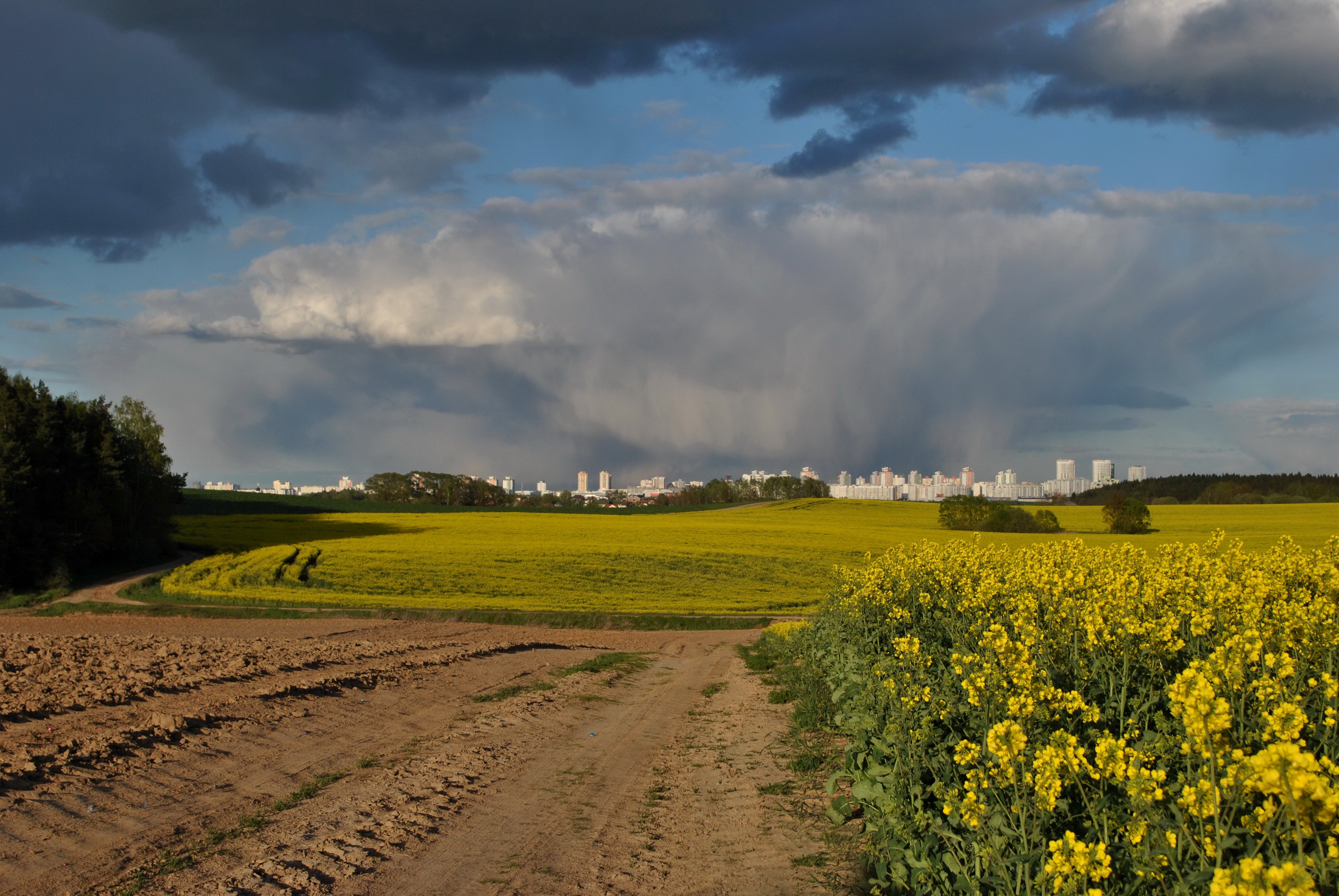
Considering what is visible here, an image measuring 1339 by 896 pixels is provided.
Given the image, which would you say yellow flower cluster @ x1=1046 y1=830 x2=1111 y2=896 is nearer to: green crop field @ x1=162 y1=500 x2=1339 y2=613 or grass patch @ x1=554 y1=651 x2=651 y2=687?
grass patch @ x1=554 y1=651 x2=651 y2=687

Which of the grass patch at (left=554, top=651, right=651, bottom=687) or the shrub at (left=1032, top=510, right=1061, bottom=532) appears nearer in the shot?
the grass patch at (left=554, top=651, right=651, bottom=687)

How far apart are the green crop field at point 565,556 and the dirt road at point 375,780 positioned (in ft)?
37.1

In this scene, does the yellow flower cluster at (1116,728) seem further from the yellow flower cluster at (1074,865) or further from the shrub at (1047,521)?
the shrub at (1047,521)

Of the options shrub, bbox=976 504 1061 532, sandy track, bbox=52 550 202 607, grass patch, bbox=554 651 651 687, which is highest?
shrub, bbox=976 504 1061 532

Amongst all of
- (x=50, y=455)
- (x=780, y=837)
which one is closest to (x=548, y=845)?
(x=780, y=837)

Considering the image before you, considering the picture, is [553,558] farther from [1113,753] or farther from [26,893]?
[1113,753]

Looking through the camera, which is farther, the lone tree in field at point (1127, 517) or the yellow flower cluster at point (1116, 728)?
the lone tree in field at point (1127, 517)

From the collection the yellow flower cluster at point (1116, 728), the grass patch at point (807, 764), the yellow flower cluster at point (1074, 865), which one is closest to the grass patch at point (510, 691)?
the grass patch at point (807, 764)

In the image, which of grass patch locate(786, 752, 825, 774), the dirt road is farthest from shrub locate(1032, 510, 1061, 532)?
grass patch locate(786, 752, 825, 774)

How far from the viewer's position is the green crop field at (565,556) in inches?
1460

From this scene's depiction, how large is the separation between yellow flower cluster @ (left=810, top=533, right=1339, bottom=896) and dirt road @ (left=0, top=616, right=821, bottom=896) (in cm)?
171

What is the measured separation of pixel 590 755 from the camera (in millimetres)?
11492

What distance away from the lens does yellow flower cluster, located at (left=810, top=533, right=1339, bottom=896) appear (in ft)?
11.1

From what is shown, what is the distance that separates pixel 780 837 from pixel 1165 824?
188 inches
